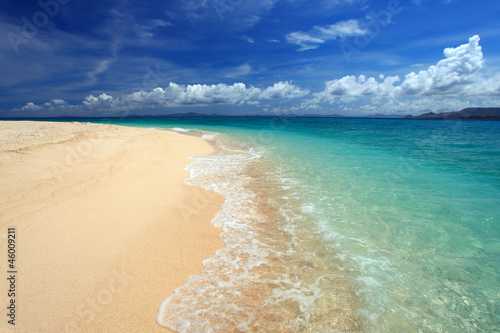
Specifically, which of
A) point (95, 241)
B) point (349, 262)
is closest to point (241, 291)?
point (349, 262)

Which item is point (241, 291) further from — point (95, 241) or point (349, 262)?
point (95, 241)

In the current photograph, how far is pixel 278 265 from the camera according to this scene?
3.81 metres

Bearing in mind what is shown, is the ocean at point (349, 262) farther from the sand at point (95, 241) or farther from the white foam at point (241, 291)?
the sand at point (95, 241)

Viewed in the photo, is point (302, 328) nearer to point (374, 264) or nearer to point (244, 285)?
point (244, 285)

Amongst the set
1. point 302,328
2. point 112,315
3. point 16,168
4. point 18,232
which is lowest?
point 302,328

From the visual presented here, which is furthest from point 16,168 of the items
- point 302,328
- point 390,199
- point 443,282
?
point 390,199

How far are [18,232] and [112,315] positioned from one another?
2.92 metres

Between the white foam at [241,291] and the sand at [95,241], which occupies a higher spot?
the sand at [95,241]

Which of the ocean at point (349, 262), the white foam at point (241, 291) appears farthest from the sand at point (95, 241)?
the ocean at point (349, 262)

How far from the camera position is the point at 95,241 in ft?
13.0

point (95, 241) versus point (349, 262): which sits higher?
point (95, 241)

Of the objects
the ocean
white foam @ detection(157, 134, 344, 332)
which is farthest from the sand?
the ocean

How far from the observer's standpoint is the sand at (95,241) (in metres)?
2.70

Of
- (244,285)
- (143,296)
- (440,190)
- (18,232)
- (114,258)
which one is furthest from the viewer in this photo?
(440,190)
